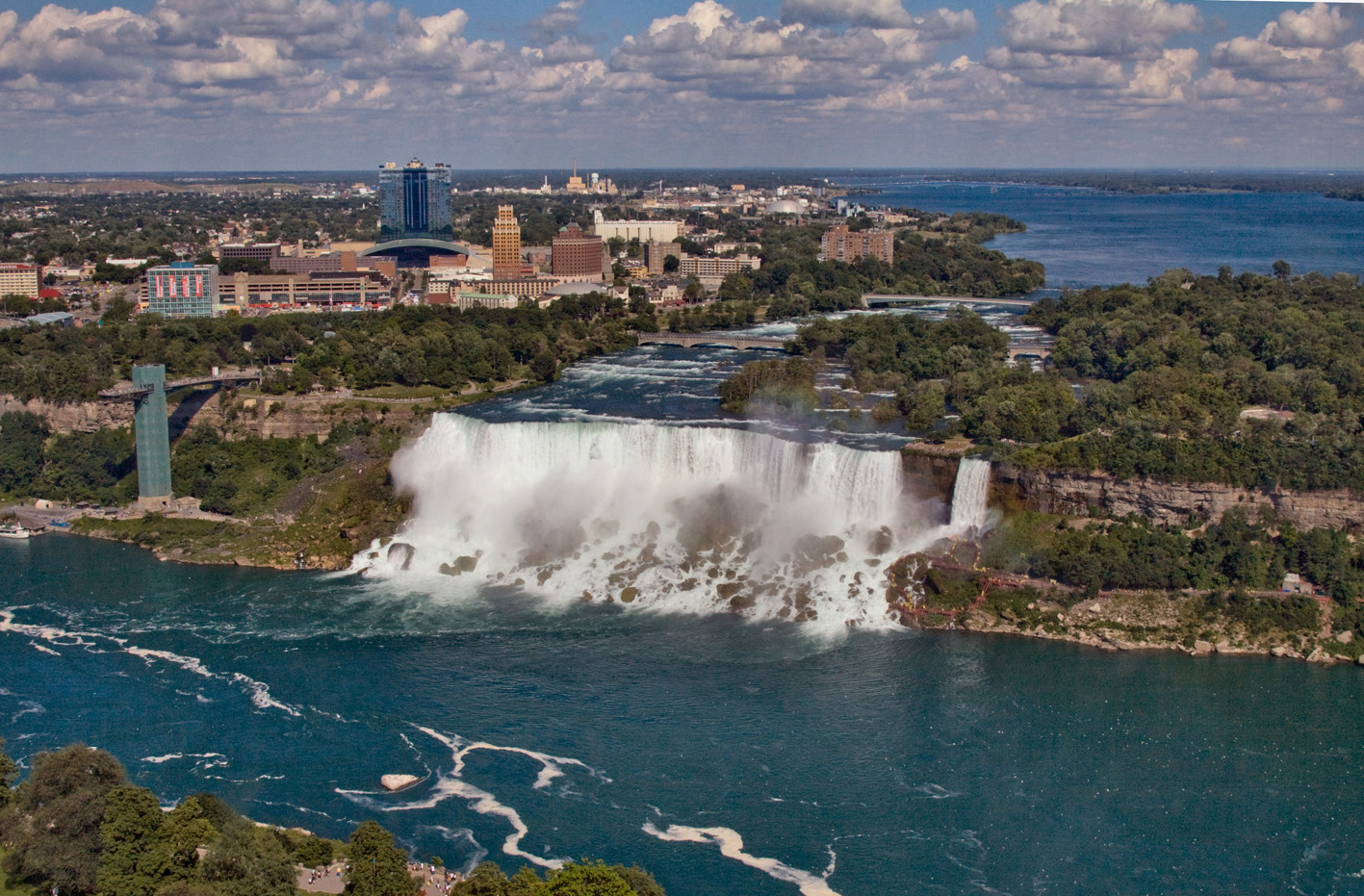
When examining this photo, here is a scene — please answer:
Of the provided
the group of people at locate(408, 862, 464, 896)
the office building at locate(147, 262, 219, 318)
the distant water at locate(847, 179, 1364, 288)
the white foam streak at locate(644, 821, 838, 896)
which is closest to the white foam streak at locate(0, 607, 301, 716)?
the group of people at locate(408, 862, 464, 896)

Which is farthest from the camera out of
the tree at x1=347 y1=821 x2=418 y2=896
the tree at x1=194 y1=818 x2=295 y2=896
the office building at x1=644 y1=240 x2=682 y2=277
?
the office building at x1=644 y1=240 x2=682 y2=277

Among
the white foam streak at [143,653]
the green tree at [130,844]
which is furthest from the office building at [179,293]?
the green tree at [130,844]

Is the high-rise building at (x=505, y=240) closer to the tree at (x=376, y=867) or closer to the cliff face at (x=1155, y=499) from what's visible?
the cliff face at (x=1155, y=499)

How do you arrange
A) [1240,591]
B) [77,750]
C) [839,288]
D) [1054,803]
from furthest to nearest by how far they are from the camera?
1. [839,288]
2. [1240,591]
3. [1054,803]
4. [77,750]

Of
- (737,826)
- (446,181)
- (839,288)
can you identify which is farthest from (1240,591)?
(446,181)

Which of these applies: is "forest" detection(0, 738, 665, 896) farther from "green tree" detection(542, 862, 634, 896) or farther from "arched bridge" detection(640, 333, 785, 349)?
"arched bridge" detection(640, 333, 785, 349)

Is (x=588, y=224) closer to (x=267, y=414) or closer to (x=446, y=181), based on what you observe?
(x=446, y=181)
